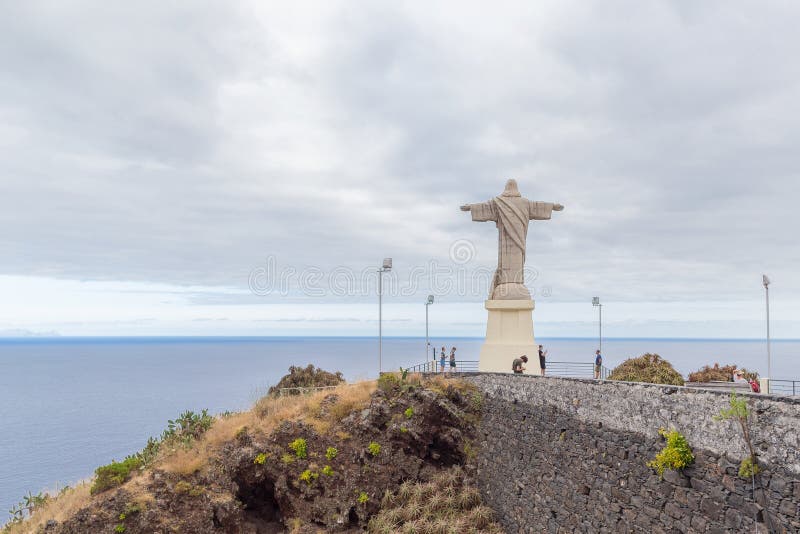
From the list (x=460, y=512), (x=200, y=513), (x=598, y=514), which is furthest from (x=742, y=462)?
(x=200, y=513)

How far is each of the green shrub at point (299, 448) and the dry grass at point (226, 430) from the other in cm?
73

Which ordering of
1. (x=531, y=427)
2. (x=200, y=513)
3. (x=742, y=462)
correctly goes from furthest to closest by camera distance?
(x=200, y=513)
(x=531, y=427)
(x=742, y=462)

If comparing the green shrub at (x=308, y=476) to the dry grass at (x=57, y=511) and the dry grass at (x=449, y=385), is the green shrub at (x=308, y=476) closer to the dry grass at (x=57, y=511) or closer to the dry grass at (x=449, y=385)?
the dry grass at (x=449, y=385)

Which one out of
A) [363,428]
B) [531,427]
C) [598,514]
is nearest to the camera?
[598,514]

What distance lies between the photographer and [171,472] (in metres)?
18.5

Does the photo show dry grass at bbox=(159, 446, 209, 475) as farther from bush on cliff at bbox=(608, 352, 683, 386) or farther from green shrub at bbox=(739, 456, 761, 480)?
green shrub at bbox=(739, 456, 761, 480)

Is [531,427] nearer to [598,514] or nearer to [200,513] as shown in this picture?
[598,514]

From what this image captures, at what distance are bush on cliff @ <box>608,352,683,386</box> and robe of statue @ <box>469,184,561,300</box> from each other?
5290 millimetres

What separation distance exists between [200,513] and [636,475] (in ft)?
41.1

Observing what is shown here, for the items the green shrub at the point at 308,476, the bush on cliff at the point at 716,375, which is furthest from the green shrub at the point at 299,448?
the bush on cliff at the point at 716,375

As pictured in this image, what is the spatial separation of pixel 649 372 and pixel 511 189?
941 centimetres

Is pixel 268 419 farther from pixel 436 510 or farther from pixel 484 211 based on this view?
pixel 484 211

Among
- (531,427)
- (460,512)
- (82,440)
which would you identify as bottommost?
(82,440)

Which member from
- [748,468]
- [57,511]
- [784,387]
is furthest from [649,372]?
[57,511]
